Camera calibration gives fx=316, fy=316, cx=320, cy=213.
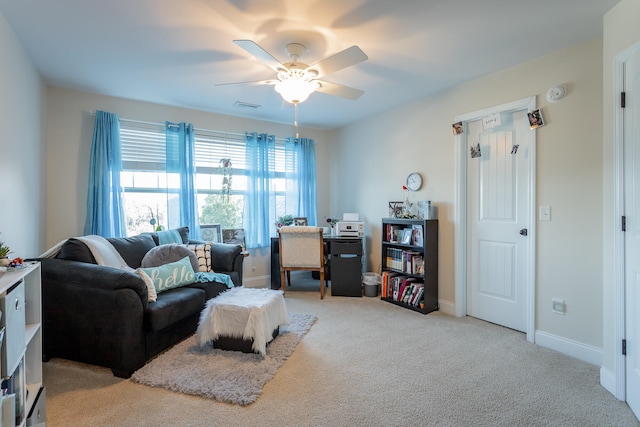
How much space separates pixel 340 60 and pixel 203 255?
7.99 feet

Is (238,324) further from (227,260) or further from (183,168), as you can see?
(183,168)

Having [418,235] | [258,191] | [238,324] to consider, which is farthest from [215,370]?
[258,191]

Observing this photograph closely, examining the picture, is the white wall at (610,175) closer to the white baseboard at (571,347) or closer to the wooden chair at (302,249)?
the white baseboard at (571,347)

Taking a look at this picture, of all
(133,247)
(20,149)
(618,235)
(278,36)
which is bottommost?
(133,247)

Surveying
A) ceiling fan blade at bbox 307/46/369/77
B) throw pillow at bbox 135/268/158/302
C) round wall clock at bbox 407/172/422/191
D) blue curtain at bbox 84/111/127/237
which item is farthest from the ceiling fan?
blue curtain at bbox 84/111/127/237

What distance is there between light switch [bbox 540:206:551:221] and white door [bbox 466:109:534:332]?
0.46 ft

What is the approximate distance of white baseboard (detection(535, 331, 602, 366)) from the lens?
7.77 feet

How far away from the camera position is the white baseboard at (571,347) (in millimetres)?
2367

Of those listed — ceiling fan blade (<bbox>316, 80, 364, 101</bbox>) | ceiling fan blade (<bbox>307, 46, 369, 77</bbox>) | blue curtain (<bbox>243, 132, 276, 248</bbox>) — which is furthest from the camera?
blue curtain (<bbox>243, 132, 276, 248</bbox>)

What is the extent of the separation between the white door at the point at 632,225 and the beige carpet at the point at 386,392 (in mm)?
219

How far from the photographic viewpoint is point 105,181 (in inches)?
138

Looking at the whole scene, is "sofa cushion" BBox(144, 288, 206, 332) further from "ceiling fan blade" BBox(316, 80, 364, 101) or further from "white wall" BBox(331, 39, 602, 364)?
"white wall" BBox(331, 39, 602, 364)

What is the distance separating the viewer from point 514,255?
300 cm

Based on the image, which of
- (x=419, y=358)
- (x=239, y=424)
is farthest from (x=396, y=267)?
(x=239, y=424)
